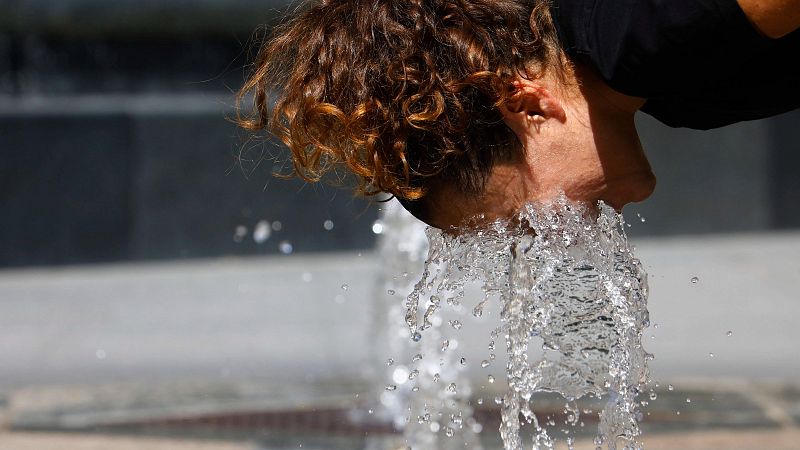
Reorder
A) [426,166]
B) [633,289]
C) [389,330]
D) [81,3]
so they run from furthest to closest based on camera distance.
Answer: [81,3] → [389,330] → [633,289] → [426,166]

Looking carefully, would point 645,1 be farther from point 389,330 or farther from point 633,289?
point 389,330

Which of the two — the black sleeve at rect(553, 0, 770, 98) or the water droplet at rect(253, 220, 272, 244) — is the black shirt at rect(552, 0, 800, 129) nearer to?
the black sleeve at rect(553, 0, 770, 98)

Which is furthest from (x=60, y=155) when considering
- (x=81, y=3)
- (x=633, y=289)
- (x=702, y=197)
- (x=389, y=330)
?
(x=633, y=289)

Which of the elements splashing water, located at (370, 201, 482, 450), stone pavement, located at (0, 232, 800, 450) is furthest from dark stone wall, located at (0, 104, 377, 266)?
splashing water, located at (370, 201, 482, 450)

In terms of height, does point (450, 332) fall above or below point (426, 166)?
below

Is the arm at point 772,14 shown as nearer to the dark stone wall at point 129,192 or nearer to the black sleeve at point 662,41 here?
the black sleeve at point 662,41

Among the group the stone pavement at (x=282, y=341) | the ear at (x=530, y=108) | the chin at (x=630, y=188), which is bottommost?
the stone pavement at (x=282, y=341)

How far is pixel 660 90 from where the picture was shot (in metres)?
1.76

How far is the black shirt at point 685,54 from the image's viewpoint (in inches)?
64.5

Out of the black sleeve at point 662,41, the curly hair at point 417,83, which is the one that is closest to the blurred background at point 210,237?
the curly hair at point 417,83

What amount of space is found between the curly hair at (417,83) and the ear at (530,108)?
0.01 m

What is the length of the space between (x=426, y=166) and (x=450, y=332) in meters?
2.91

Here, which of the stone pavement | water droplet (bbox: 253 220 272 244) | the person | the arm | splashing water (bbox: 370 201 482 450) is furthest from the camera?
water droplet (bbox: 253 220 272 244)

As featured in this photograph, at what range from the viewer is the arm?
1616 millimetres
